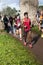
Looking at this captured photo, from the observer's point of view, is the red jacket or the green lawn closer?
the green lawn

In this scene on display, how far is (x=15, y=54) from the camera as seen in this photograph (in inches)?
453

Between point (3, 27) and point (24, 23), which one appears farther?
point (3, 27)

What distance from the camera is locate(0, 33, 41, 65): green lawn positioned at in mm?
10602

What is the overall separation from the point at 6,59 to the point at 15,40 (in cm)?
366

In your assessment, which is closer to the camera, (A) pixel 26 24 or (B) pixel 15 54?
(B) pixel 15 54

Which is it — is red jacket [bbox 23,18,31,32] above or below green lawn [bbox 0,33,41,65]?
above

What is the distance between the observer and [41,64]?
10.6 m

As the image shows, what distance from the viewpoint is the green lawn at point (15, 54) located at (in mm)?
10602

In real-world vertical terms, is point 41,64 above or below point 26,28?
below

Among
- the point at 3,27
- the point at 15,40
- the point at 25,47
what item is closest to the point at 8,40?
the point at 15,40

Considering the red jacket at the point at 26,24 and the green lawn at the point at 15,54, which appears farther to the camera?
the red jacket at the point at 26,24

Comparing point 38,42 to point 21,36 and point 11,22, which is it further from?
point 11,22

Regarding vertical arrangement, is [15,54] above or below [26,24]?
below

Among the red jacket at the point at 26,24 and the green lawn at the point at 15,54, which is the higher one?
the red jacket at the point at 26,24
